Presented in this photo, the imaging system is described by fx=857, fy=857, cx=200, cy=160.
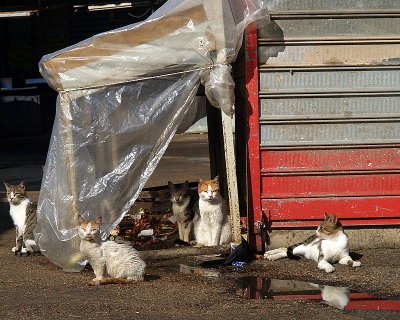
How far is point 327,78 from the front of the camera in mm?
8820

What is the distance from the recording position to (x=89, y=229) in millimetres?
7668

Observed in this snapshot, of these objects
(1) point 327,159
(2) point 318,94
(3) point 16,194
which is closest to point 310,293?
(1) point 327,159

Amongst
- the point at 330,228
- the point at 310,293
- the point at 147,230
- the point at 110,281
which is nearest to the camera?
the point at 310,293

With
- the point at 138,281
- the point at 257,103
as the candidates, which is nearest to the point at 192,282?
the point at 138,281

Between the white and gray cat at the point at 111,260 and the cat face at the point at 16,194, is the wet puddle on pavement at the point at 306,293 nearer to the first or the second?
the white and gray cat at the point at 111,260

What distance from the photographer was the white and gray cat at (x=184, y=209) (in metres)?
9.66

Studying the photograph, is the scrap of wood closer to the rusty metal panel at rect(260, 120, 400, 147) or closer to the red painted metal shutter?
the red painted metal shutter

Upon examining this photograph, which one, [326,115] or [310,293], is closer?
[310,293]

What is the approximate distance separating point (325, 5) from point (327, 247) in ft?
8.14

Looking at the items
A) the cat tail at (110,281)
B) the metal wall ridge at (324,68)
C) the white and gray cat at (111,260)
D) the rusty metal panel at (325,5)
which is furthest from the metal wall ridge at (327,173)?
the cat tail at (110,281)

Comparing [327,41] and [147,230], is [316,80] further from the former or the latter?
[147,230]

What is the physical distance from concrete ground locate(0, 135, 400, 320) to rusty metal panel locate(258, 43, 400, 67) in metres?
1.98

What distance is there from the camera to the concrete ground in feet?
20.7

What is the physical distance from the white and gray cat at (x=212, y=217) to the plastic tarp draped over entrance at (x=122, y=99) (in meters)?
0.92
